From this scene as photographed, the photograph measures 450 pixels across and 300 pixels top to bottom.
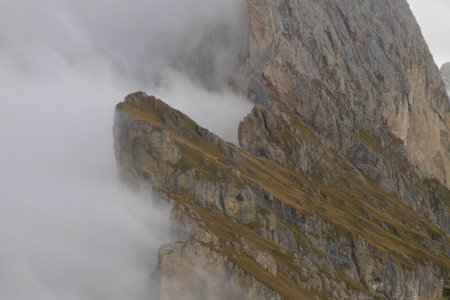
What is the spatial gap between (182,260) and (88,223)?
30.6 m

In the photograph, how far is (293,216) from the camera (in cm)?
19700

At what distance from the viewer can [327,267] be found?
7402 inches

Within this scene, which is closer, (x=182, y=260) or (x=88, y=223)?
(x=182, y=260)

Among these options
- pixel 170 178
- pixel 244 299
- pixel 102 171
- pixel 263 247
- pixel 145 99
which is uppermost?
pixel 145 99

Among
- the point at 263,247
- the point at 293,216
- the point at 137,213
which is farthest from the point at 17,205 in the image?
the point at 293,216

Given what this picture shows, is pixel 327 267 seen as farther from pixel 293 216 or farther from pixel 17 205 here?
pixel 17 205

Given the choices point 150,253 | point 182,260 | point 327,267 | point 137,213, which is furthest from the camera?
point 327,267

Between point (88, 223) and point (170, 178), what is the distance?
58.5 feet

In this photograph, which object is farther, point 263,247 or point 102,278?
point 263,247

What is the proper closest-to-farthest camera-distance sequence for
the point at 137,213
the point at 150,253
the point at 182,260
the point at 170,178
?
the point at 182,260, the point at 150,253, the point at 137,213, the point at 170,178

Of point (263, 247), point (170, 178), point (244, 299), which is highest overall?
point (170, 178)

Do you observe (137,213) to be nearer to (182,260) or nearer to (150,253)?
(150,253)

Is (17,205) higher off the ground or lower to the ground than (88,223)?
higher

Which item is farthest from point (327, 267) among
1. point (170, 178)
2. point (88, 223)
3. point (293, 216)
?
point (88, 223)
